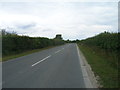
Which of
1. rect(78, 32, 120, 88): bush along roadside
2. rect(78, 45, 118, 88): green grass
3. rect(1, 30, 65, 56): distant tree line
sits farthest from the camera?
rect(1, 30, 65, 56): distant tree line

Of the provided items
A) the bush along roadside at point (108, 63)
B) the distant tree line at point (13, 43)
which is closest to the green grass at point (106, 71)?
the bush along roadside at point (108, 63)

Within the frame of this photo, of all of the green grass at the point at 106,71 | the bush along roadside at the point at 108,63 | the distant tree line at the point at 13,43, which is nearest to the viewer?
the green grass at the point at 106,71

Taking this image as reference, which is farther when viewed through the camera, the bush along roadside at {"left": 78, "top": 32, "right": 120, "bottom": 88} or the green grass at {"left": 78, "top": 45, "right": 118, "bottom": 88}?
the bush along roadside at {"left": 78, "top": 32, "right": 120, "bottom": 88}

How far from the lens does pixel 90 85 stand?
7191mm

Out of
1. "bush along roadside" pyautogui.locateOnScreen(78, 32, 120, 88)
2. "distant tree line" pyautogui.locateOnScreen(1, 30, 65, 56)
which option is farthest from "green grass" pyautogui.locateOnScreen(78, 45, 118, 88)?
"distant tree line" pyautogui.locateOnScreen(1, 30, 65, 56)

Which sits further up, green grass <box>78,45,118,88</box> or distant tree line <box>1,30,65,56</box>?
distant tree line <box>1,30,65,56</box>

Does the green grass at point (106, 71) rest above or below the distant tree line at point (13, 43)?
below

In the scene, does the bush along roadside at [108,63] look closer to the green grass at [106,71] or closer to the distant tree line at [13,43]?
the green grass at [106,71]

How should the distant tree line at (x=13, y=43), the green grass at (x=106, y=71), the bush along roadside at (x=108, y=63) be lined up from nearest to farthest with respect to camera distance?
the green grass at (x=106, y=71), the bush along roadside at (x=108, y=63), the distant tree line at (x=13, y=43)

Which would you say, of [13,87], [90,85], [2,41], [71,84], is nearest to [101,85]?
[90,85]

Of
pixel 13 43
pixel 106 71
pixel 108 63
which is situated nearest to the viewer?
pixel 106 71

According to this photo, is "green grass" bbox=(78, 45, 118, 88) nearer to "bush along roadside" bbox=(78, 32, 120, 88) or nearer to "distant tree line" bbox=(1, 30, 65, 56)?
"bush along roadside" bbox=(78, 32, 120, 88)

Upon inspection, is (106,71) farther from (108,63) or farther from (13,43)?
(13,43)

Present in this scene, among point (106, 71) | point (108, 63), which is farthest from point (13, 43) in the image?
point (106, 71)
